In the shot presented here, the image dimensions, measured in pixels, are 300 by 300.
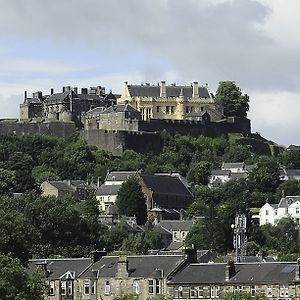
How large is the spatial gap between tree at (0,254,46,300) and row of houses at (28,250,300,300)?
442 inches

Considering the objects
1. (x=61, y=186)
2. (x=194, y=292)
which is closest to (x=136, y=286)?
(x=194, y=292)

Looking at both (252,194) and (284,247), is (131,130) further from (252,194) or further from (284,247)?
(284,247)

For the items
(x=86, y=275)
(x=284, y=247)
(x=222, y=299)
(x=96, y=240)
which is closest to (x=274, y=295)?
(x=222, y=299)

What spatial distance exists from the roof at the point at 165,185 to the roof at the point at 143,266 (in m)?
80.1

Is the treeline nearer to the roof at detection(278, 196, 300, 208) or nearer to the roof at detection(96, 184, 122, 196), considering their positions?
the roof at detection(278, 196, 300, 208)

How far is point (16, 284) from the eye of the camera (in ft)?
245

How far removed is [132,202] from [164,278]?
76.5 meters

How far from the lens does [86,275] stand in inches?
3656

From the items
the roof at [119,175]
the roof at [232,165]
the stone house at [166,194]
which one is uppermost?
the roof at [232,165]

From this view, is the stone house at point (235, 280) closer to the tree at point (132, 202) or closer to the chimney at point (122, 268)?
the chimney at point (122, 268)

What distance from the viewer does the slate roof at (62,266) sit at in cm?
9375

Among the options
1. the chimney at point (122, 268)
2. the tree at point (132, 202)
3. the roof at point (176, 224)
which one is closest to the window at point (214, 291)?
the chimney at point (122, 268)

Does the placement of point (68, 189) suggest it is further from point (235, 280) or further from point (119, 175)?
point (235, 280)

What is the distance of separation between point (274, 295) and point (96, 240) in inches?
1487
